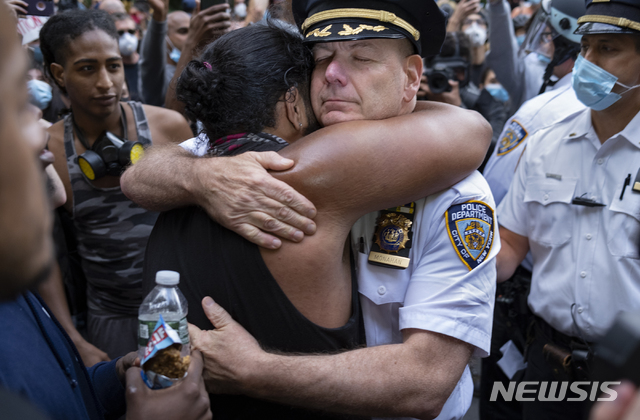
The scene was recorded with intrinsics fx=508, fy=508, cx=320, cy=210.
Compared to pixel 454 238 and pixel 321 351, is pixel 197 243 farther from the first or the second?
pixel 454 238

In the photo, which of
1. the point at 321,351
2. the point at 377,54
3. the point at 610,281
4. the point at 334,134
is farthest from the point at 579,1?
the point at 321,351

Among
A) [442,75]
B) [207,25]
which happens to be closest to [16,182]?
[207,25]

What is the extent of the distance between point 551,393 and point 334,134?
1854 millimetres

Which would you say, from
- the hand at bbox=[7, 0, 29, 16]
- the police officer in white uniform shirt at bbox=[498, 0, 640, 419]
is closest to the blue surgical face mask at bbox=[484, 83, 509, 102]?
the police officer in white uniform shirt at bbox=[498, 0, 640, 419]

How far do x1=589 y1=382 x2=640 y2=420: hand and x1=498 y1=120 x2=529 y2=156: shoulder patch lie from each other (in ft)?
9.00

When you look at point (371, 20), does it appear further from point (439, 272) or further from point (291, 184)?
point (439, 272)

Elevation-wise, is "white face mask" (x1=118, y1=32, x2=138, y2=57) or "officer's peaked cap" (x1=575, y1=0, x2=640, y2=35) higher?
"officer's peaked cap" (x1=575, y1=0, x2=640, y2=35)

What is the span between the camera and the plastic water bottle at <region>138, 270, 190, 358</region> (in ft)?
4.08

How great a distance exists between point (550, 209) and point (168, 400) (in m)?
1.95

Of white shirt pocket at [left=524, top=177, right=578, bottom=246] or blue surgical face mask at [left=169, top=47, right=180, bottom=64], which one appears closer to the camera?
white shirt pocket at [left=524, top=177, right=578, bottom=246]

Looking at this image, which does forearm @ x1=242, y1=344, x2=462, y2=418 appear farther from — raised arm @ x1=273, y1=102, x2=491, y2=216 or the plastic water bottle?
raised arm @ x1=273, y1=102, x2=491, y2=216

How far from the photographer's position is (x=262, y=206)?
1.38 m

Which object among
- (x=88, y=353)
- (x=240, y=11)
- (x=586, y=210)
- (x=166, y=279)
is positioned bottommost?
(x=88, y=353)

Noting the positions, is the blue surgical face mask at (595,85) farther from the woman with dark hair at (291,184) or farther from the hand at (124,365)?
the hand at (124,365)
